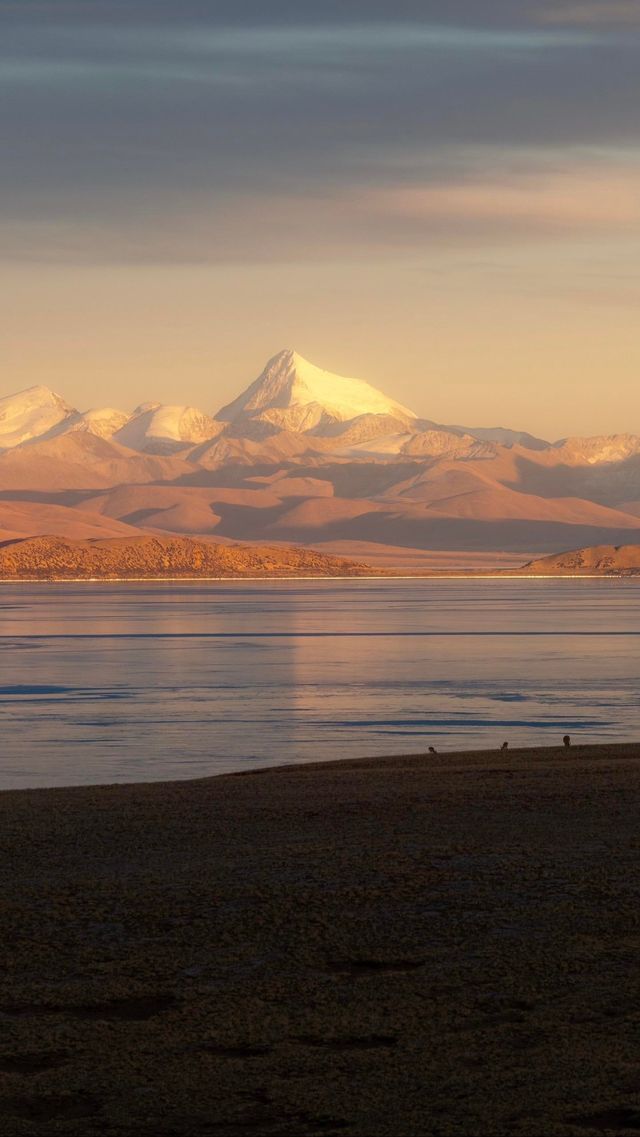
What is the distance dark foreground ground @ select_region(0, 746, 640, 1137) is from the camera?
6598 mm

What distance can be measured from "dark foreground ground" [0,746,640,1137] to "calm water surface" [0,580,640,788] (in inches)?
443

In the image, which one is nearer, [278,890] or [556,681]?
[278,890]

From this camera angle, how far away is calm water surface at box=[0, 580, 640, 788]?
2831 centimetres

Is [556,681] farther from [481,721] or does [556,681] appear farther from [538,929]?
[538,929]

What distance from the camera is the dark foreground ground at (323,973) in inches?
260

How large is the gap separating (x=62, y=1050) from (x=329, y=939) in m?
2.27

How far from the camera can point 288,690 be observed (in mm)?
42812

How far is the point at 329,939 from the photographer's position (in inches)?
364

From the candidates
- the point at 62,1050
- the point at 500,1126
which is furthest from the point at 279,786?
the point at 500,1126

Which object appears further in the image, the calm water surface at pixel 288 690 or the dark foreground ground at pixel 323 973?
the calm water surface at pixel 288 690

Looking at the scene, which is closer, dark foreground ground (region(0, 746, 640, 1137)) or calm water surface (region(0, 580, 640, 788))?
dark foreground ground (region(0, 746, 640, 1137))

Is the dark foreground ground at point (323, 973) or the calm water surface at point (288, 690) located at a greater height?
the dark foreground ground at point (323, 973)

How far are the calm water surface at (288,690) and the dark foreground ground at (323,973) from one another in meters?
11.2

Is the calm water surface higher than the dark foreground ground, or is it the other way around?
the dark foreground ground
